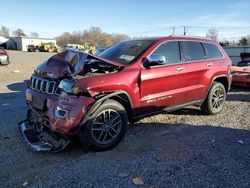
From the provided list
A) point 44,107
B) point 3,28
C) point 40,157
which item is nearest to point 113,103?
point 44,107

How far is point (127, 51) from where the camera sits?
5.54m

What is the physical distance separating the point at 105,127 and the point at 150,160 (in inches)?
35.9

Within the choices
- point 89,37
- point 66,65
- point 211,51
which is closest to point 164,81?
point 66,65

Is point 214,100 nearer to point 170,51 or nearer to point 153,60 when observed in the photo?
point 170,51

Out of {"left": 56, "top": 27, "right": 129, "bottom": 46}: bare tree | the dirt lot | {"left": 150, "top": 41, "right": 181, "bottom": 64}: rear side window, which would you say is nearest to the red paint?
{"left": 150, "top": 41, "right": 181, "bottom": 64}: rear side window

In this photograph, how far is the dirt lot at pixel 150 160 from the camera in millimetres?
3652

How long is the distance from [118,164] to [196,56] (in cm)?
332

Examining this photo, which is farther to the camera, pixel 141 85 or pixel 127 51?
pixel 127 51

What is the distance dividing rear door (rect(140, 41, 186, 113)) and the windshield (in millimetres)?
269

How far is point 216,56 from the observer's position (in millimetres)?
6832

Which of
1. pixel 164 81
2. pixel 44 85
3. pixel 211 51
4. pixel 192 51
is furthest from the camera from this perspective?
pixel 211 51

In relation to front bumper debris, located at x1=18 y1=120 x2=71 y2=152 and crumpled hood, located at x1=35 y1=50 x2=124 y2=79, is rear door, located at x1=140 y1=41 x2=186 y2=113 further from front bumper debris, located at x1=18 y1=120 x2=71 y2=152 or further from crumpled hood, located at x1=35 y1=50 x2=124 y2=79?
front bumper debris, located at x1=18 y1=120 x2=71 y2=152

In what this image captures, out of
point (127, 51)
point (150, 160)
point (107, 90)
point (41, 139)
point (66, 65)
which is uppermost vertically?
point (127, 51)

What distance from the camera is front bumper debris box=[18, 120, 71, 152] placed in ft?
14.1
